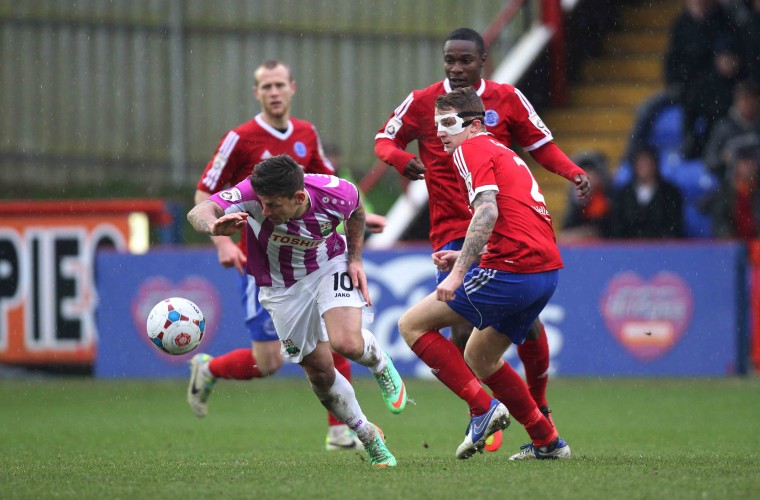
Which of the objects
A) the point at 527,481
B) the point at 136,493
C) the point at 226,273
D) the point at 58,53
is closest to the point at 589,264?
the point at 226,273

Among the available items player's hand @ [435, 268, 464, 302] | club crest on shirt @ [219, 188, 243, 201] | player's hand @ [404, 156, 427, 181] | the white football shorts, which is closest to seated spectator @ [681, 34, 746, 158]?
player's hand @ [404, 156, 427, 181]

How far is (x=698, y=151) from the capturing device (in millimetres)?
14820

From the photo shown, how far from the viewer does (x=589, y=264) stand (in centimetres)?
1273

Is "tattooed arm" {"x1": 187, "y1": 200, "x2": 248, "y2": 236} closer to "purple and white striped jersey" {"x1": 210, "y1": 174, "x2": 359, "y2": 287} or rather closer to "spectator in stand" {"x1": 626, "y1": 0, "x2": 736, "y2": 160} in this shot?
"purple and white striped jersey" {"x1": 210, "y1": 174, "x2": 359, "y2": 287}

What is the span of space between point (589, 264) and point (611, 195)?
1384mm

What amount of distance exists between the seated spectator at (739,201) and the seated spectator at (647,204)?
1.36ft

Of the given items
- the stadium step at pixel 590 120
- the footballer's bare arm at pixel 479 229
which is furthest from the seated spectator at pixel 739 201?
the footballer's bare arm at pixel 479 229

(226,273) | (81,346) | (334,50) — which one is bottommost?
(81,346)

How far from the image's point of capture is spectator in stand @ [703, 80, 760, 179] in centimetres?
1378

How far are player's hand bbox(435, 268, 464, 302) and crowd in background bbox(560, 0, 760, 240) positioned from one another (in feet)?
24.4

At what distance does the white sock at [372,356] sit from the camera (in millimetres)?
7129

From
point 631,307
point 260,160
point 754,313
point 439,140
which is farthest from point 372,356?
point 754,313

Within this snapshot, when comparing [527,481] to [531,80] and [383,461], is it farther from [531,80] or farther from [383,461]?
[531,80]

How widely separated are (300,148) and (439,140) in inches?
52.5
